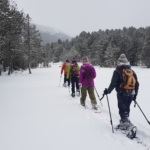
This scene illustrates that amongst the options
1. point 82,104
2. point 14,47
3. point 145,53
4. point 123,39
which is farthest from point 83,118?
point 123,39

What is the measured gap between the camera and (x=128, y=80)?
15.9 ft

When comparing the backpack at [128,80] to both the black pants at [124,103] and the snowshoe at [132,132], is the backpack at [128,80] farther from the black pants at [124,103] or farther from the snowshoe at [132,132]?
the snowshoe at [132,132]

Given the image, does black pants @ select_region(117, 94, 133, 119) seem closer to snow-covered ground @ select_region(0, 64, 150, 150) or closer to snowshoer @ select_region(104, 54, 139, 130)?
snowshoer @ select_region(104, 54, 139, 130)

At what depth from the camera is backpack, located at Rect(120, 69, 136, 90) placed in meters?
4.84

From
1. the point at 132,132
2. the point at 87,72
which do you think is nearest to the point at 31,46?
the point at 87,72

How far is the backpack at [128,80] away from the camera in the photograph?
15.9ft

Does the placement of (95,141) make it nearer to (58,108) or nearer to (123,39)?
(58,108)

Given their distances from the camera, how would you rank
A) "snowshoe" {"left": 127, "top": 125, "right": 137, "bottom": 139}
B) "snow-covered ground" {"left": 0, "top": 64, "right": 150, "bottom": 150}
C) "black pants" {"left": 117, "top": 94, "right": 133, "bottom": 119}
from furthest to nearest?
1. "black pants" {"left": 117, "top": 94, "right": 133, "bottom": 119}
2. "snowshoe" {"left": 127, "top": 125, "right": 137, "bottom": 139}
3. "snow-covered ground" {"left": 0, "top": 64, "right": 150, "bottom": 150}

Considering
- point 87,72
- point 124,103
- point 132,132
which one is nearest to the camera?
point 132,132

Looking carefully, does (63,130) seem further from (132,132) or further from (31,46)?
(31,46)

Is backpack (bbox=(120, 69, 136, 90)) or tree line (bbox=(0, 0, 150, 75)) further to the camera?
tree line (bbox=(0, 0, 150, 75))

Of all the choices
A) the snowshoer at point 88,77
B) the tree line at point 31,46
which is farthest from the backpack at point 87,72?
the tree line at point 31,46

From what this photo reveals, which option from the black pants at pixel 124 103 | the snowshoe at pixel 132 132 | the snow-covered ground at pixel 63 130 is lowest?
the snow-covered ground at pixel 63 130

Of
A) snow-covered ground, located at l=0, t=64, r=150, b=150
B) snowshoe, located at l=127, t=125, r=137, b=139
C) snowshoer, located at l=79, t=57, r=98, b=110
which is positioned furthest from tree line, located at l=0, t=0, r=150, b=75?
snowshoe, located at l=127, t=125, r=137, b=139
